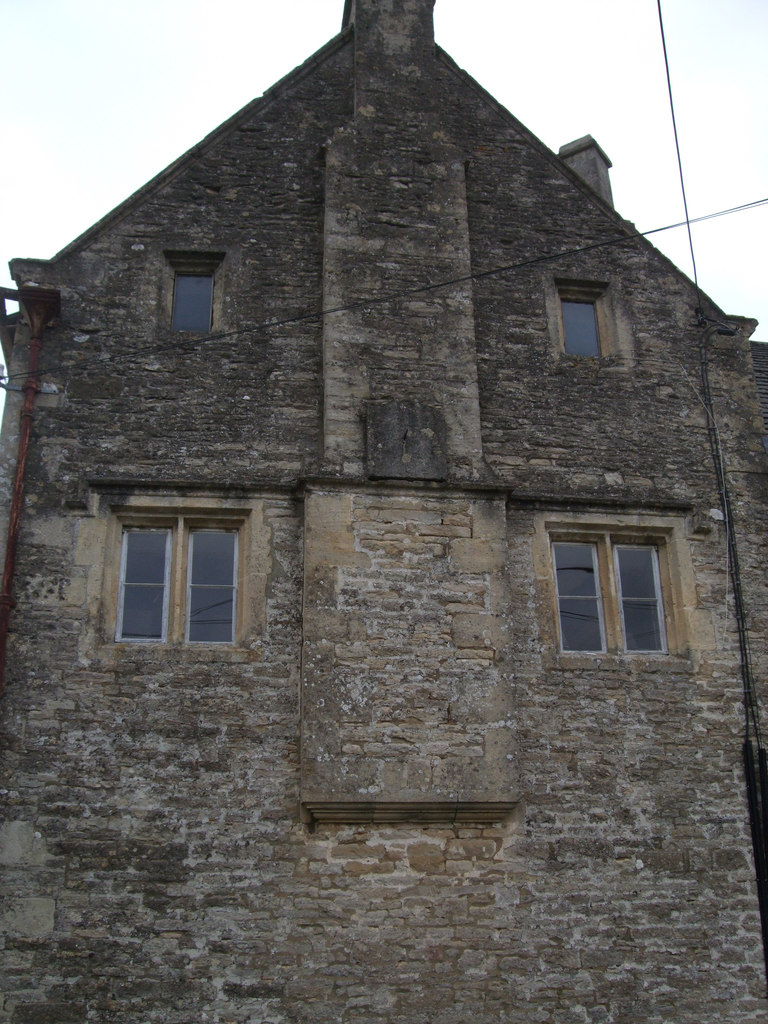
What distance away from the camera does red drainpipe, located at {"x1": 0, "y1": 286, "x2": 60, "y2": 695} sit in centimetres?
812

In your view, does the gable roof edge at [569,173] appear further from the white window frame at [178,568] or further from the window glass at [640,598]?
the white window frame at [178,568]

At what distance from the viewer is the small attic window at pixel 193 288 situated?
972 cm

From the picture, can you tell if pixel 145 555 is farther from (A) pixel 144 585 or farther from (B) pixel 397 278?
(B) pixel 397 278

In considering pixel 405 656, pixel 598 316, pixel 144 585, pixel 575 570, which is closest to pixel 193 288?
pixel 144 585

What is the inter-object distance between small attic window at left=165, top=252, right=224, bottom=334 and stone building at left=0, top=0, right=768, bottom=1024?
0.04 meters

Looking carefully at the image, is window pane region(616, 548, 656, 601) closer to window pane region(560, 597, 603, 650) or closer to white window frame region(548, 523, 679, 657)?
white window frame region(548, 523, 679, 657)

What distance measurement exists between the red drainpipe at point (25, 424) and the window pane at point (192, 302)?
1079mm

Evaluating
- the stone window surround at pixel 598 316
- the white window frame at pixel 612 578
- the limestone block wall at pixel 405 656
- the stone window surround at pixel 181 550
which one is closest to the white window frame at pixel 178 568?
the stone window surround at pixel 181 550

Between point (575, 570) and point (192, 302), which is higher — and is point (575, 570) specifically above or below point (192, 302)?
below

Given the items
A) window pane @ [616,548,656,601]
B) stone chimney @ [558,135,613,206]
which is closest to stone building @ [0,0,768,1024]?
window pane @ [616,548,656,601]

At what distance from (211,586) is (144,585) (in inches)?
20.6

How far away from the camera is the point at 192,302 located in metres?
9.80

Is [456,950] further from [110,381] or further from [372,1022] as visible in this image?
[110,381]

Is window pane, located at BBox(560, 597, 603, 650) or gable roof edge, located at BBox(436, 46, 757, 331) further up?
gable roof edge, located at BBox(436, 46, 757, 331)
